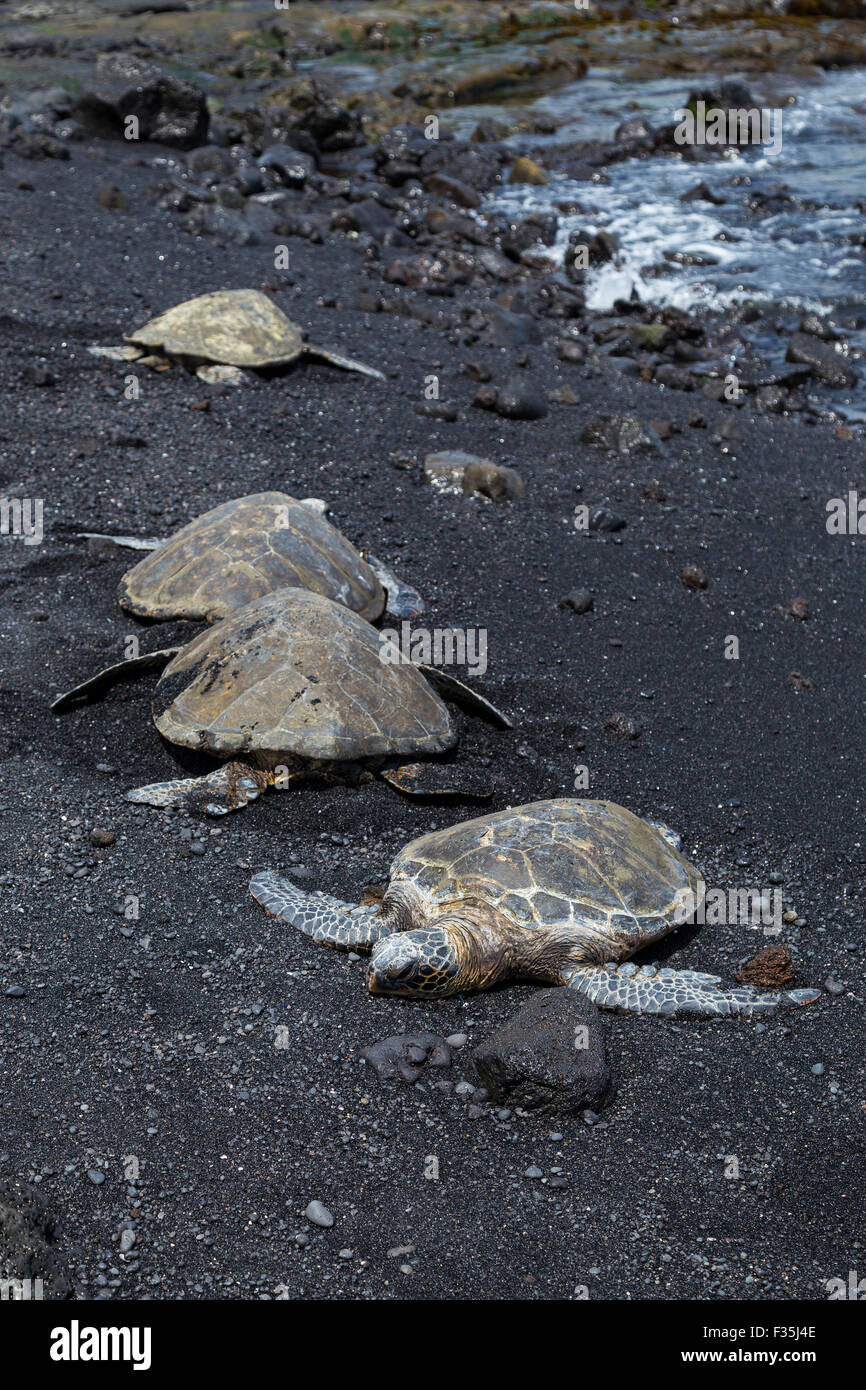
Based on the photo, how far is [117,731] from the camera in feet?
18.1

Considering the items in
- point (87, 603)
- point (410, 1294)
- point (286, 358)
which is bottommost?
point (410, 1294)

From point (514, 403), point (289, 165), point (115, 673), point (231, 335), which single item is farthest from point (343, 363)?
point (289, 165)

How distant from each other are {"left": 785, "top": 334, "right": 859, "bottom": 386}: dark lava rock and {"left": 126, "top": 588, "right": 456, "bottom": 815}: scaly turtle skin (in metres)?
7.19

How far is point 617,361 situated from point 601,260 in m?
3.80

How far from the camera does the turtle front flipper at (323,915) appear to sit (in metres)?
4.39

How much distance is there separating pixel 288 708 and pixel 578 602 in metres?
2.40

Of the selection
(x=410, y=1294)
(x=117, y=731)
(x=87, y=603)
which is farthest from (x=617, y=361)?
(x=410, y=1294)

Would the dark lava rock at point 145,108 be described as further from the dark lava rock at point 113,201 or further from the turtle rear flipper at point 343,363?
the turtle rear flipper at point 343,363

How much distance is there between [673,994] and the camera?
14.0 ft

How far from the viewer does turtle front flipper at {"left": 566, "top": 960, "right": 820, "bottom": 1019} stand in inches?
167

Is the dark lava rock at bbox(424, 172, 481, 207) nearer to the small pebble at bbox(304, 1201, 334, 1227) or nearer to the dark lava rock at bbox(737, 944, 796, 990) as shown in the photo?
the dark lava rock at bbox(737, 944, 796, 990)

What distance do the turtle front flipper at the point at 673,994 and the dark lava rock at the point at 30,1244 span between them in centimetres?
195

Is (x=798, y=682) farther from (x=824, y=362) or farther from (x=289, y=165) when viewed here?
(x=289, y=165)

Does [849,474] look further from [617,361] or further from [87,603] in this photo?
[87,603]
